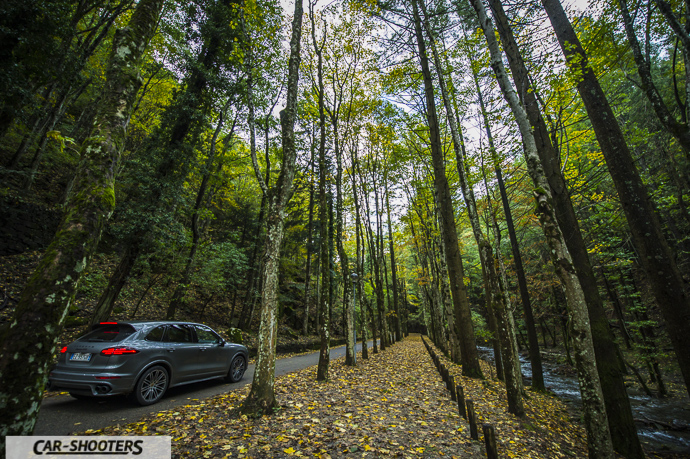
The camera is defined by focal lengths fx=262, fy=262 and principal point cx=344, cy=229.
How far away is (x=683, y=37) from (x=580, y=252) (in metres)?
4.53

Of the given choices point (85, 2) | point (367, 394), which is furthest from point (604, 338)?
point (85, 2)

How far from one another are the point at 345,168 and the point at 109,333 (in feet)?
Answer: 44.5

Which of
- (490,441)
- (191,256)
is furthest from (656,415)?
(191,256)

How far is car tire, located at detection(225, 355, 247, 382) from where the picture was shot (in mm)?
8070

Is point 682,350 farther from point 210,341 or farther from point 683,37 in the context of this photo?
point 210,341

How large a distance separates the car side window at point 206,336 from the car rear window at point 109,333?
6.18 feet

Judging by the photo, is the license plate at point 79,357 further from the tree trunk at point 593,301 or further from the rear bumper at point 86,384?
the tree trunk at point 593,301

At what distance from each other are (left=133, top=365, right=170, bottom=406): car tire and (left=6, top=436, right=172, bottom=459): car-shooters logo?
184 centimetres

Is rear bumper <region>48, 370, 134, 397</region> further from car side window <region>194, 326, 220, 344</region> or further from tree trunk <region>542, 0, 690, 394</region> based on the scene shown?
tree trunk <region>542, 0, 690, 394</region>

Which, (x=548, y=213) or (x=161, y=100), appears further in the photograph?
(x=161, y=100)

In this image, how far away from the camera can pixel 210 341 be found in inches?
299

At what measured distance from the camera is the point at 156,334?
6152mm

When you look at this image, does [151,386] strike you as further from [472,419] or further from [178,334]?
[472,419]

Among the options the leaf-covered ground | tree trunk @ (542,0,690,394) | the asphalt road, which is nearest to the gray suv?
the asphalt road
